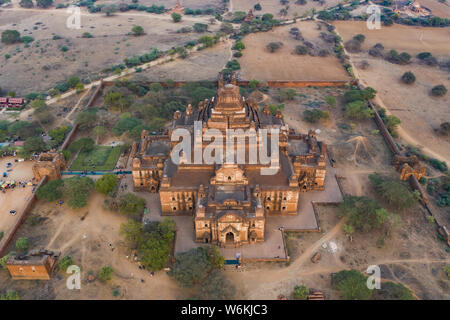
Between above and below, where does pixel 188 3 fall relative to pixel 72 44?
above

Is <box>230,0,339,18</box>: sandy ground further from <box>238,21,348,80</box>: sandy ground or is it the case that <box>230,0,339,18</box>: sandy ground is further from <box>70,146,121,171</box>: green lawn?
<box>70,146,121,171</box>: green lawn

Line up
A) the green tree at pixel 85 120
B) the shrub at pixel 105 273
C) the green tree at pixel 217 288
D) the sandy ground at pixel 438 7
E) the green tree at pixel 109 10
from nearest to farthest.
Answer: the green tree at pixel 217 288 → the shrub at pixel 105 273 → the green tree at pixel 85 120 → the green tree at pixel 109 10 → the sandy ground at pixel 438 7

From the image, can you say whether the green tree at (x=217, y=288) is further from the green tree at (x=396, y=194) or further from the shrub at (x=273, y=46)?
the shrub at (x=273, y=46)

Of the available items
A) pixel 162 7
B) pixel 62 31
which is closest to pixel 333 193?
pixel 62 31

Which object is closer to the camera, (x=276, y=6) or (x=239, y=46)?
(x=239, y=46)

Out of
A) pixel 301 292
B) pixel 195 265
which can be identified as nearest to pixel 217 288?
pixel 195 265

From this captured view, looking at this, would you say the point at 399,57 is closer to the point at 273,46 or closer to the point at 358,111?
the point at 273,46

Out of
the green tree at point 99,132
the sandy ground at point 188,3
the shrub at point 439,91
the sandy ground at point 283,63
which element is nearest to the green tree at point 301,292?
the green tree at point 99,132

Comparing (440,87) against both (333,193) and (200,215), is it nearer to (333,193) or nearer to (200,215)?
(333,193)
